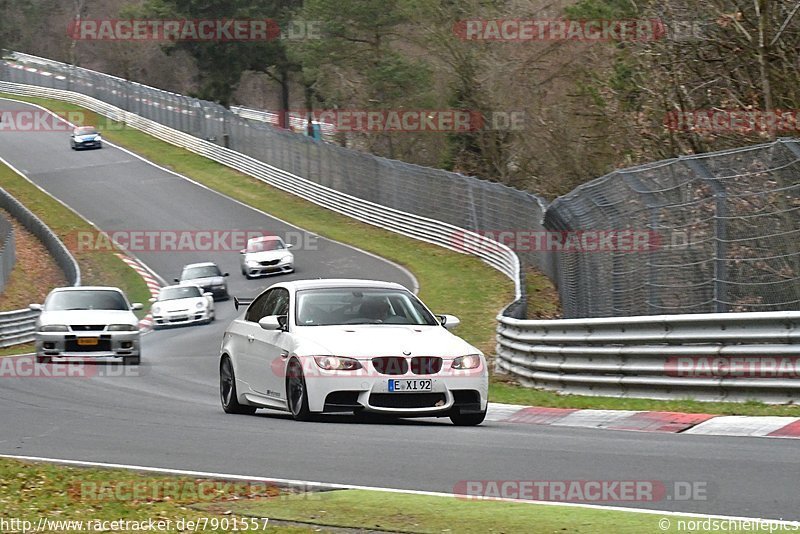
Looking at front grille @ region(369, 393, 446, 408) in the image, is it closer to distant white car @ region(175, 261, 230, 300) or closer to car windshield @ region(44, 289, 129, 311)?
car windshield @ region(44, 289, 129, 311)

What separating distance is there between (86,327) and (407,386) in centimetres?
1125

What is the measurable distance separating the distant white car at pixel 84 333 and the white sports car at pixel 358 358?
8989 millimetres

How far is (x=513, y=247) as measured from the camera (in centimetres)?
3756

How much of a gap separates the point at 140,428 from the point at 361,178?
137 feet

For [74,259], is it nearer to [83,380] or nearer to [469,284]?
[469,284]

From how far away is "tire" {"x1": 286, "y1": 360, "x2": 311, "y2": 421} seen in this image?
38.6ft

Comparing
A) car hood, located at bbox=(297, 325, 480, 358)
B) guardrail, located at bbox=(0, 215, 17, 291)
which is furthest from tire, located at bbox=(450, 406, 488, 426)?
guardrail, located at bbox=(0, 215, 17, 291)

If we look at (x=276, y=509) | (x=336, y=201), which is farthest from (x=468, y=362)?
(x=336, y=201)

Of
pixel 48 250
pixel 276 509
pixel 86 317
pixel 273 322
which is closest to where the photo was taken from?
pixel 276 509

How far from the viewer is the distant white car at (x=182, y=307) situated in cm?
3322

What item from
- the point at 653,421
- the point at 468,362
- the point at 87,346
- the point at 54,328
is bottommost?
the point at 87,346

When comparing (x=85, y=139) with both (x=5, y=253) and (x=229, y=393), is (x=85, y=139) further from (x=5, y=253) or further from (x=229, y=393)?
(x=229, y=393)

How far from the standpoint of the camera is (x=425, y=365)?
38.2 ft

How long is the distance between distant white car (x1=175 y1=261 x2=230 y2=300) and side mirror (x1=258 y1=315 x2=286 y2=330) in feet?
82.7
